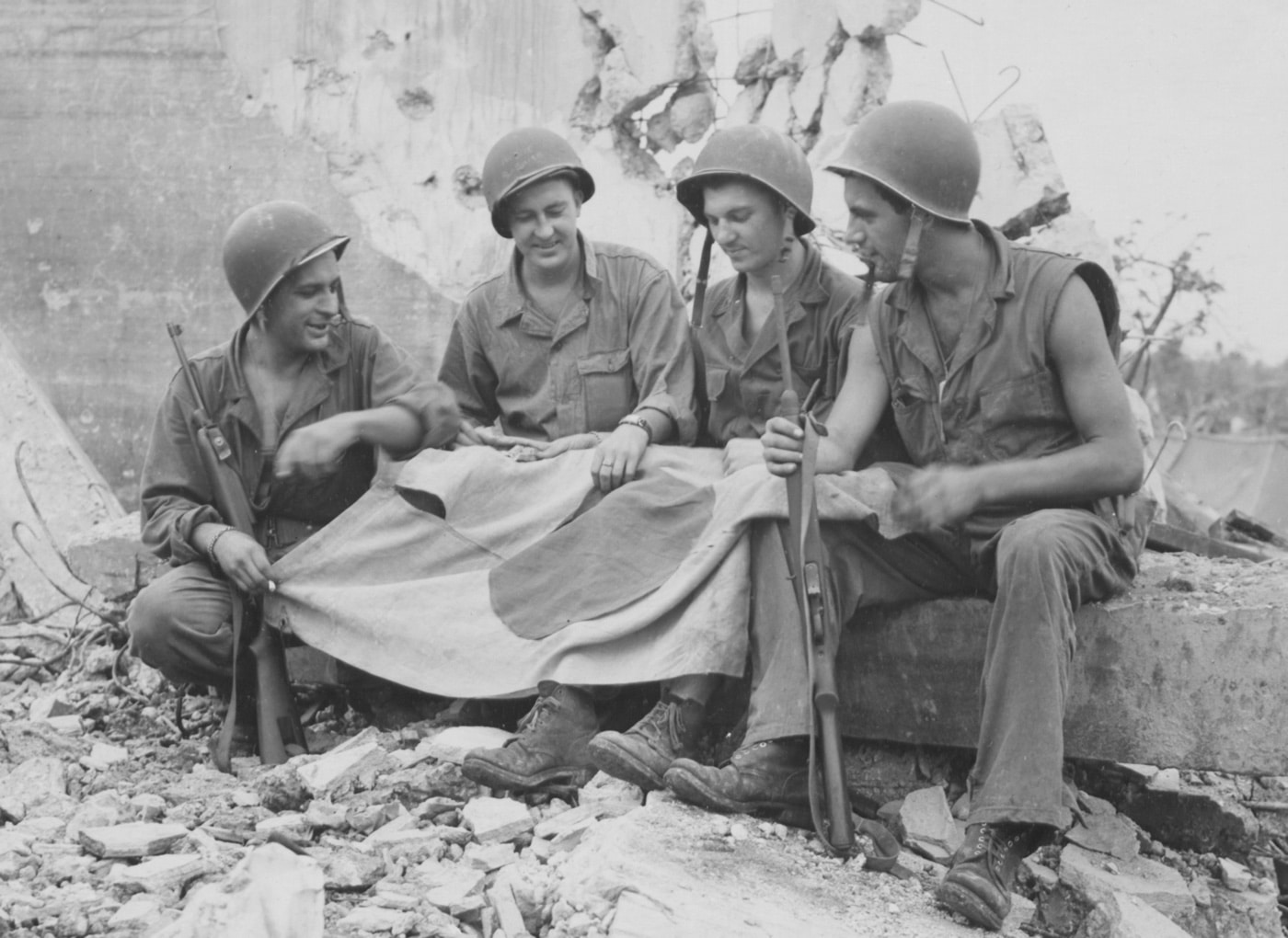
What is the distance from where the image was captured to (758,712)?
3.83 m

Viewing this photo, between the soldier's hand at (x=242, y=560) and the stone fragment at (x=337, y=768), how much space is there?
2.39 feet

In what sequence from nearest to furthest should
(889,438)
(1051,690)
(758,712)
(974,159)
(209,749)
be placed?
(1051,690) < (758,712) < (974,159) < (889,438) < (209,749)

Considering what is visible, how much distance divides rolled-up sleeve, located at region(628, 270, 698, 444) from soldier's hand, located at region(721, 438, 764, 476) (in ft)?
0.84

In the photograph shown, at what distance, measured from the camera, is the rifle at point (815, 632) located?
3648 millimetres

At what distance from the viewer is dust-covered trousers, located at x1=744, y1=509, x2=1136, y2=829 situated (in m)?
3.46

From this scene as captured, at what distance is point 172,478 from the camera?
16.2ft

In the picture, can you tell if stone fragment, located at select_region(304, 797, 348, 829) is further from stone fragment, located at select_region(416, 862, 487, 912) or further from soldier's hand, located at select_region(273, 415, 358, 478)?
→ soldier's hand, located at select_region(273, 415, 358, 478)

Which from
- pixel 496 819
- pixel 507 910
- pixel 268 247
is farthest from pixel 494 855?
pixel 268 247

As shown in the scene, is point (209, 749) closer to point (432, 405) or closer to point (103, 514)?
point (432, 405)

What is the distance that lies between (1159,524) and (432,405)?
2.81m

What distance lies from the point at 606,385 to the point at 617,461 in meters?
0.55

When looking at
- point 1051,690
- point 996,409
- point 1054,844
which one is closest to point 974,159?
point 996,409

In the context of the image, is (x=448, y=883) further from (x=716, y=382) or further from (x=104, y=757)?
(x=716, y=382)

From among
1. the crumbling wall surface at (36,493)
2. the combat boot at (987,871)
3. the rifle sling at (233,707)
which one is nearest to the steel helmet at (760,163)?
the rifle sling at (233,707)
